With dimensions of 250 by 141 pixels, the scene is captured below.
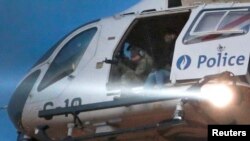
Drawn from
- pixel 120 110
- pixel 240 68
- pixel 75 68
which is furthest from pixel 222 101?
pixel 75 68

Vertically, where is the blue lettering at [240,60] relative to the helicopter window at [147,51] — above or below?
below

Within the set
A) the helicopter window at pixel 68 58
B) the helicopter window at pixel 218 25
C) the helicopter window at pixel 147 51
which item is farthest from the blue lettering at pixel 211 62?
the helicopter window at pixel 68 58

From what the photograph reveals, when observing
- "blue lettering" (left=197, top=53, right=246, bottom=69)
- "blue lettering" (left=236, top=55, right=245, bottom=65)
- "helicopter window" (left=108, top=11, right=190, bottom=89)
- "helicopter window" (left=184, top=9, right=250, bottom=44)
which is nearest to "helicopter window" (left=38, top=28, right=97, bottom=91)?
"helicopter window" (left=108, top=11, right=190, bottom=89)

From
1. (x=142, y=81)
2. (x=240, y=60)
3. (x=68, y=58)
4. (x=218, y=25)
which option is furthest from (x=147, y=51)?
(x=240, y=60)

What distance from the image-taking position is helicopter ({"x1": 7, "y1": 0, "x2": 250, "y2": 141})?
10117 mm

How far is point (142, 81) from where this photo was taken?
1112 centimetres

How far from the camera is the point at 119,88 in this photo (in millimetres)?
10984

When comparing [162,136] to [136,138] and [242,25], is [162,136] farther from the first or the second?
[242,25]

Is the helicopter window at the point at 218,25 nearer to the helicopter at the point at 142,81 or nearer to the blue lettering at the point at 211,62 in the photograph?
the helicopter at the point at 142,81

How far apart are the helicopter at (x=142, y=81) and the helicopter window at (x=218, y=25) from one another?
14 mm

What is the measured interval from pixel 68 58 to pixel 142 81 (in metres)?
1.56

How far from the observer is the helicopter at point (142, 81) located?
10.1 meters

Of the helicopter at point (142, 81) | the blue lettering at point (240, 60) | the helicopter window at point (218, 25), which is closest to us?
the blue lettering at point (240, 60)

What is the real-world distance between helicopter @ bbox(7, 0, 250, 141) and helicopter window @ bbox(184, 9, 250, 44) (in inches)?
0.6
